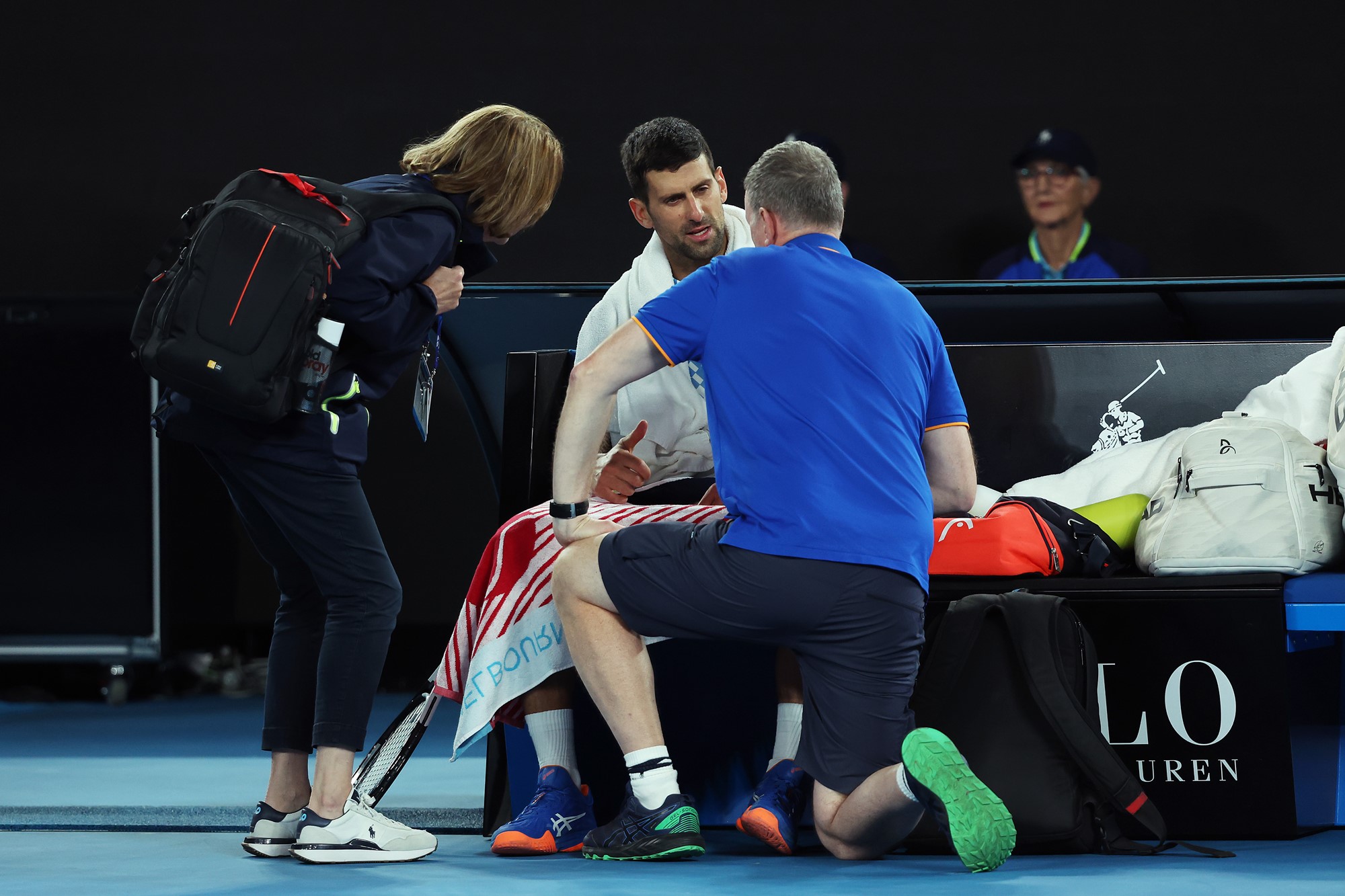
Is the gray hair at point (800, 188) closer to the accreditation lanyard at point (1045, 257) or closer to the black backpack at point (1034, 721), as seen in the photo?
the black backpack at point (1034, 721)

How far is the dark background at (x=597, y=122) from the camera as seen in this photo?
208 inches

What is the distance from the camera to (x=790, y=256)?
2.25 m

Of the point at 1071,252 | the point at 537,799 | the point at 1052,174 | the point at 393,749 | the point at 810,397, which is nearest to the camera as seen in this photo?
the point at 810,397

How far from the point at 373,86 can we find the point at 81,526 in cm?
195

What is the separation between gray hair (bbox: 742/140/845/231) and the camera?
2307mm

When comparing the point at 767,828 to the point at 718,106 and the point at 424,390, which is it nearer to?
the point at 424,390

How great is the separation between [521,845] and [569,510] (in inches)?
22.3

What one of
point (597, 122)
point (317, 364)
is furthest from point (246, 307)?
point (597, 122)

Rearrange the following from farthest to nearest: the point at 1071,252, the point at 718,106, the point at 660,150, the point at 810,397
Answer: the point at 718,106 < the point at 1071,252 < the point at 660,150 < the point at 810,397

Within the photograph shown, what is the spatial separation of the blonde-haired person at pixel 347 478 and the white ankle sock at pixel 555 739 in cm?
24

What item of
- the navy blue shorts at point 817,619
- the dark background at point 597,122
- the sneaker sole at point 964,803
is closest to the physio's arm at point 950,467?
the navy blue shorts at point 817,619

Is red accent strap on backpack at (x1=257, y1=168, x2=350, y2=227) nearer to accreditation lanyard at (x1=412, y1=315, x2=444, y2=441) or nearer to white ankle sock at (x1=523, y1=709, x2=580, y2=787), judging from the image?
accreditation lanyard at (x1=412, y1=315, x2=444, y2=441)

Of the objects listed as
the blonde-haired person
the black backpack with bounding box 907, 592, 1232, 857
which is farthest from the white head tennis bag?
the blonde-haired person

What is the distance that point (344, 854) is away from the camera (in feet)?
7.64
